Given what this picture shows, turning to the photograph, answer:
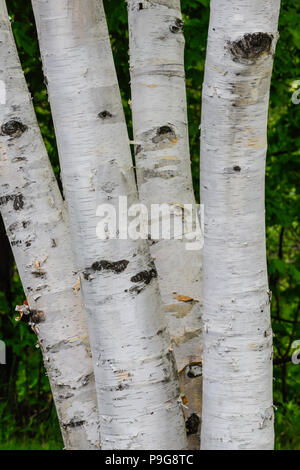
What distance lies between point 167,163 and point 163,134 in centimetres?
11

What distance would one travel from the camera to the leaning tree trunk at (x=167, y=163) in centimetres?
213

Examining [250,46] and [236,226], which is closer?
[250,46]

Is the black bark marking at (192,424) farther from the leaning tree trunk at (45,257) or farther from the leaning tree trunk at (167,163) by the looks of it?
the leaning tree trunk at (45,257)

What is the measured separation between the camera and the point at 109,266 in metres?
1.80

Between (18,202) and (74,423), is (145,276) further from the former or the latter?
(74,423)

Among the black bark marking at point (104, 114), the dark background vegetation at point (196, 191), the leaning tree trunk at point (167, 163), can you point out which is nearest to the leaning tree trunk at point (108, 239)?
the black bark marking at point (104, 114)

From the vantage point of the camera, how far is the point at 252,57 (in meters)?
1.52

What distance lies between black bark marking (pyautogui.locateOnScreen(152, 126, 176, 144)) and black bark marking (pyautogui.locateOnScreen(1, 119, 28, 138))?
1.62 feet

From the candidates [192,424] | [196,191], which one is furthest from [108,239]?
[196,191]

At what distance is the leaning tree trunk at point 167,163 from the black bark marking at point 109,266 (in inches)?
14.3

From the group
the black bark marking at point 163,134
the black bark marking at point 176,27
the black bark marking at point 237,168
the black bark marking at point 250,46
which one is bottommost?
the black bark marking at point 163,134

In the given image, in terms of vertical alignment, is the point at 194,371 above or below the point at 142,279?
below

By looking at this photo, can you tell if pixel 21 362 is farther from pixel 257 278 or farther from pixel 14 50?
pixel 257 278

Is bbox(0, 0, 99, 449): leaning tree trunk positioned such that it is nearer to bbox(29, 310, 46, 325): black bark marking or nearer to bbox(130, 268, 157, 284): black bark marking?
bbox(29, 310, 46, 325): black bark marking
